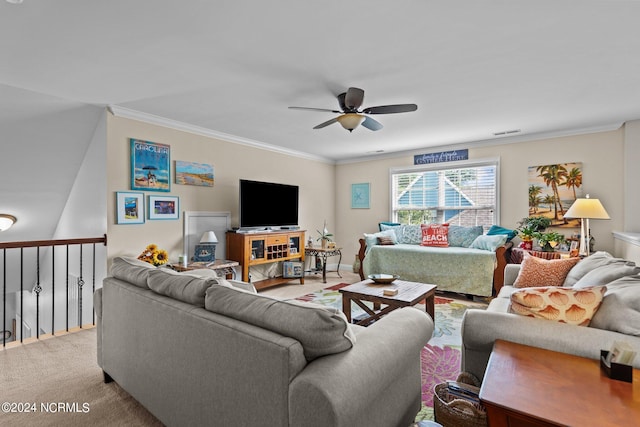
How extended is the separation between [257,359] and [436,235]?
4.67m

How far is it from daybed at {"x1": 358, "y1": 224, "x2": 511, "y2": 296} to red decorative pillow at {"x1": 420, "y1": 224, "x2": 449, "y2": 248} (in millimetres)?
75

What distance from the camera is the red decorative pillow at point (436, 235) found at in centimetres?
527

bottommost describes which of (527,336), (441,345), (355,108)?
(441,345)

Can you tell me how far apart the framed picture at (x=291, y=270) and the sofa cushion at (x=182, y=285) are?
3481 mm

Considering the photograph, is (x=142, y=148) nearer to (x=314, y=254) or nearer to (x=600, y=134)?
(x=314, y=254)

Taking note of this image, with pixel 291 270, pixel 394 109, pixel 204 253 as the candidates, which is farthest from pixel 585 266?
pixel 204 253

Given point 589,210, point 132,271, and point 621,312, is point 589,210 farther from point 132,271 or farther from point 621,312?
point 132,271

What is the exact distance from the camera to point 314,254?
5.82 m

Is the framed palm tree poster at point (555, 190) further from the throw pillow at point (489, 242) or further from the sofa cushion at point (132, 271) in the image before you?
the sofa cushion at point (132, 271)

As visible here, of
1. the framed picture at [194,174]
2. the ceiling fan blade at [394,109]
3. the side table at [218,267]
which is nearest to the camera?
the ceiling fan blade at [394,109]

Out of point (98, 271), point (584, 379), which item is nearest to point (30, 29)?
point (98, 271)

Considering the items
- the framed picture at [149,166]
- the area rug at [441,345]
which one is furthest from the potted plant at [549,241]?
the framed picture at [149,166]

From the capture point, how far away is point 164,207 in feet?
13.3

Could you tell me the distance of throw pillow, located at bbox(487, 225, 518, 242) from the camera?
4.65m
